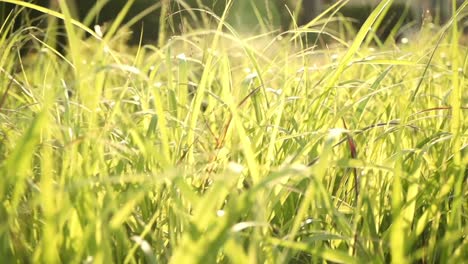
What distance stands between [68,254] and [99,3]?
0.35 m

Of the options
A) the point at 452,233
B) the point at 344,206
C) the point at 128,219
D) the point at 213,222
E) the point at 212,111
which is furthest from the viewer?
the point at 212,111

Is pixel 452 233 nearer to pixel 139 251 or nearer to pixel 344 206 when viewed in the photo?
pixel 344 206

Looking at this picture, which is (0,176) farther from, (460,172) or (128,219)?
(460,172)

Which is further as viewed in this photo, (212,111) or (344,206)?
(212,111)

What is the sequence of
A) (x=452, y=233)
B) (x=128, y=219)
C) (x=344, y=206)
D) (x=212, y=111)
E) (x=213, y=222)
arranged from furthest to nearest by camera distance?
1. (x=212, y=111)
2. (x=344, y=206)
3. (x=128, y=219)
4. (x=452, y=233)
5. (x=213, y=222)

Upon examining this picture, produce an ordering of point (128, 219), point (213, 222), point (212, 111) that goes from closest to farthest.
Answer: point (213, 222) < point (128, 219) < point (212, 111)

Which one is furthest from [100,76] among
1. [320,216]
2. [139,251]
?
[320,216]

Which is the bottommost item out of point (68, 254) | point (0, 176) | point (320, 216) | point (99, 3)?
point (320, 216)

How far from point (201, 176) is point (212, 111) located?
33cm

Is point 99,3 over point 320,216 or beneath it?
over

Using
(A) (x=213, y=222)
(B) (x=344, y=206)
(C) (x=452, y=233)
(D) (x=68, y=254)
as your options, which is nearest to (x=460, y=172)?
(C) (x=452, y=233)

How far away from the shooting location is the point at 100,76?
1.24 meters

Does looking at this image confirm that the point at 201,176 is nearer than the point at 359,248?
No

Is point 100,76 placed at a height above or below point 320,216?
above
